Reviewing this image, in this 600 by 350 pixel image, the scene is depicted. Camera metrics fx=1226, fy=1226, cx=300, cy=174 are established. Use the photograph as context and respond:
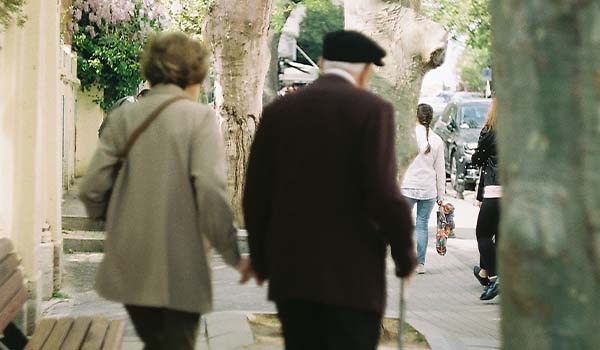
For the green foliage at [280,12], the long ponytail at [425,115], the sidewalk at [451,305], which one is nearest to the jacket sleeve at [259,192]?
the sidewalk at [451,305]

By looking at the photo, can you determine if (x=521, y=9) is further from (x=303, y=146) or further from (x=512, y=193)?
(x=303, y=146)

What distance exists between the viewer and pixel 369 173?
4312mm

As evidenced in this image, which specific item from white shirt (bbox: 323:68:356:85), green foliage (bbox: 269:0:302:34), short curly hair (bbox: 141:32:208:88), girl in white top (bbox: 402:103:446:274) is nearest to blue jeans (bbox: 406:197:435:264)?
girl in white top (bbox: 402:103:446:274)

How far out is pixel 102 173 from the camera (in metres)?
4.91

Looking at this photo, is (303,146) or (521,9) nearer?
(521,9)

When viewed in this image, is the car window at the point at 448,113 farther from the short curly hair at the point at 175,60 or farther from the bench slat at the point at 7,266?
the short curly hair at the point at 175,60

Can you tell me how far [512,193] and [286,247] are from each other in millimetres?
1128

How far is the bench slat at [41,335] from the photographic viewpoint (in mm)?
6262

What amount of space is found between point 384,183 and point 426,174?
8.13 metres

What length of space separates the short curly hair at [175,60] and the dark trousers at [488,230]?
575 cm

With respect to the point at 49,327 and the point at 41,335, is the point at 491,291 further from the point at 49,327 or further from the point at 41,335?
the point at 41,335

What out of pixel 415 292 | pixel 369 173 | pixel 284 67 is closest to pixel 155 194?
pixel 369 173

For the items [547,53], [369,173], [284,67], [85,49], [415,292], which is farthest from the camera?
[284,67]

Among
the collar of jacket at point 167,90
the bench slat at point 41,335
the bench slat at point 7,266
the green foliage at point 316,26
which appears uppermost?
the green foliage at point 316,26
